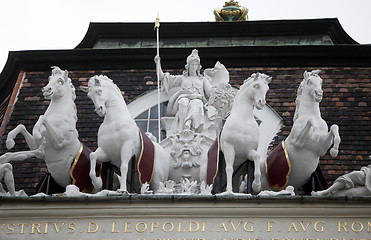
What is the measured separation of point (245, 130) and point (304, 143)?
3.05 ft

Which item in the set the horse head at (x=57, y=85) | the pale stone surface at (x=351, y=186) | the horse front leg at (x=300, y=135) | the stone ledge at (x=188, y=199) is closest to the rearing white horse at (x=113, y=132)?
the horse head at (x=57, y=85)

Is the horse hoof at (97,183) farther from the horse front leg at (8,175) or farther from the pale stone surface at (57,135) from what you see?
the horse front leg at (8,175)

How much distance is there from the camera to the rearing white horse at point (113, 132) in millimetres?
20750

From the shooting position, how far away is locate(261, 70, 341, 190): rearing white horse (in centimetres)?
2075

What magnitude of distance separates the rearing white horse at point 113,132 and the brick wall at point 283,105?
→ 232 centimetres

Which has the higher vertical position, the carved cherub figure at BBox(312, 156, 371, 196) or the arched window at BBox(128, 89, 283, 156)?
the arched window at BBox(128, 89, 283, 156)

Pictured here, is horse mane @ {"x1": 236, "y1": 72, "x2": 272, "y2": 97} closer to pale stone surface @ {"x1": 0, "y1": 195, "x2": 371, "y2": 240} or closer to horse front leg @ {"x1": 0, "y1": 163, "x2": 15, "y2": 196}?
pale stone surface @ {"x1": 0, "y1": 195, "x2": 371, "y2": 240}

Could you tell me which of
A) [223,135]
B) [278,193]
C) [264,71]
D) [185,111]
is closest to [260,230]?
[278,193]

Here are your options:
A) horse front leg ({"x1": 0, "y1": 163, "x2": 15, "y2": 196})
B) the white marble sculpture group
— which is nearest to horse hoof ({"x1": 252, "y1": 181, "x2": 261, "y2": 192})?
the white marble sculpture group

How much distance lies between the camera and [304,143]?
20.8 m

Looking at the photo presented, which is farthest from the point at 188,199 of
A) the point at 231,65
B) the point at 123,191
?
the point at 231,65

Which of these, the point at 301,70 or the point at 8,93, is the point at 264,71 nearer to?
the point at 301,70

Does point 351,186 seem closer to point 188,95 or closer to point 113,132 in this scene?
point 113,132

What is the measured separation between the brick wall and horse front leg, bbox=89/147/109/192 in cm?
224
